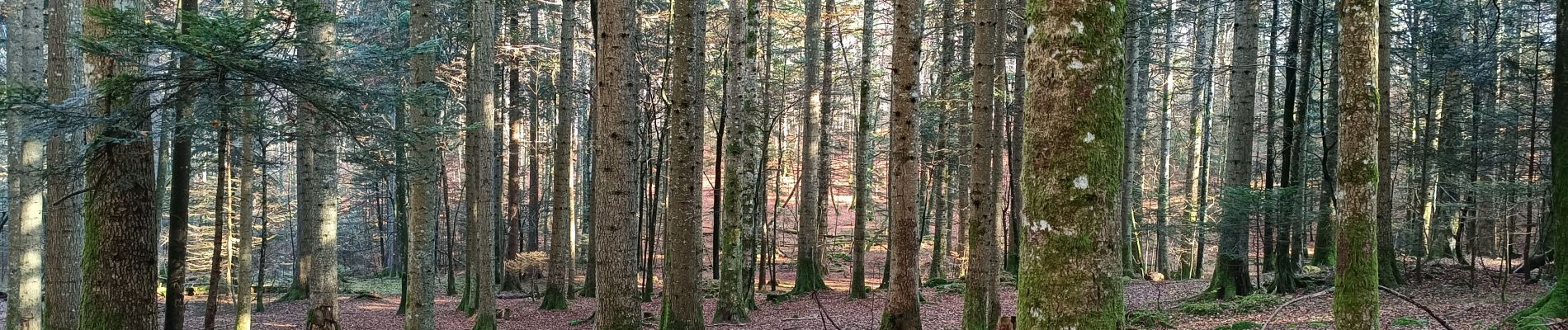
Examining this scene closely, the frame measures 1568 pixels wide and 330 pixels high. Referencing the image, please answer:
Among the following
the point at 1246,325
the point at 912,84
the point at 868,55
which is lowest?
the point at 1246,325

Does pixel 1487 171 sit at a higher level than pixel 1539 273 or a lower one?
higher

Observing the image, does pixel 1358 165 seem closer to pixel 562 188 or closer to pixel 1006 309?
pixel 1006 309

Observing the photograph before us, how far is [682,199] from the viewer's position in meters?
A: 8.84

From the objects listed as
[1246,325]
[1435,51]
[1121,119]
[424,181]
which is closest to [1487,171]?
[1435,51]

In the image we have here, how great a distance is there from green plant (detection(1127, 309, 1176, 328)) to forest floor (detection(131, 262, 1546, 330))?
8 cm

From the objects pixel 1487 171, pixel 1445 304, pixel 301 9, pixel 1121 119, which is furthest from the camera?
pixel 1487 171

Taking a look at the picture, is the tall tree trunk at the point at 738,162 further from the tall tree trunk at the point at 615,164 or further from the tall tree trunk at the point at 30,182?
the tall tree trunk at the point at 30,182

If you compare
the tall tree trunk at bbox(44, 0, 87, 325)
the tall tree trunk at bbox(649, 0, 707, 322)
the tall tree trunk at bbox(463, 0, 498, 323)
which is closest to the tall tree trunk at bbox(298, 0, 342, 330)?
the tall tree trunk at bbox(463, 0, 498, 323)

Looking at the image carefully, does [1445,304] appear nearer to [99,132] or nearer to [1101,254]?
[1101,254]

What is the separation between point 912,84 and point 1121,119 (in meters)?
4.72

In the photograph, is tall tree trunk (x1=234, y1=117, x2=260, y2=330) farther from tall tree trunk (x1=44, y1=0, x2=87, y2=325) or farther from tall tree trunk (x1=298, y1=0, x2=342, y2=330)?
tall tree trunk (x1=44, y1=0, x2=87, y2=325)

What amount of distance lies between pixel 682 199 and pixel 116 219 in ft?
16.9

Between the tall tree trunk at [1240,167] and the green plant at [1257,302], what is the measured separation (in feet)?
2.00

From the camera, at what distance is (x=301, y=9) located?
251 inches
